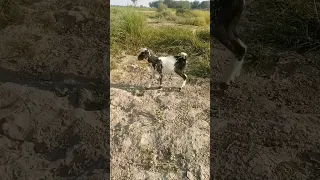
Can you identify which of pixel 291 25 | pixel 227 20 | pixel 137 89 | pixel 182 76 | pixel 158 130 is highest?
pixel 227 20

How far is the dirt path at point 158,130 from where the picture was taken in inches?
101

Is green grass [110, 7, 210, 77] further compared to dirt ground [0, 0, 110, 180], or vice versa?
green grass [110, 7, 210, 77]

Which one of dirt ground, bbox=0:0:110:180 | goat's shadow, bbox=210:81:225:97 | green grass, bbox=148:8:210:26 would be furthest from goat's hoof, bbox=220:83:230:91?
green grass, bbox=148:8:210:26

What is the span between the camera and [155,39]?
13.5 feet

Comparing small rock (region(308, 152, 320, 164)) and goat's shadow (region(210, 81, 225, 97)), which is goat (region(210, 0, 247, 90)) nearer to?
goat's shadow (region(210, 81, 225, 97))

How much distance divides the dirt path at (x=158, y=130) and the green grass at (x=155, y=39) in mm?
498

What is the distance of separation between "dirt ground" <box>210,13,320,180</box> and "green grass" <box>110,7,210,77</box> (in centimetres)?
30

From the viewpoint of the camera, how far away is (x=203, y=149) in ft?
8.84

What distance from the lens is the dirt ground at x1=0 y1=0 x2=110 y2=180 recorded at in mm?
2570

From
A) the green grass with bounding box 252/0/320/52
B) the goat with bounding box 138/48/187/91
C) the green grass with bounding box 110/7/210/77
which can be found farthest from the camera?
the green grass with bounding box 110/7/210/77

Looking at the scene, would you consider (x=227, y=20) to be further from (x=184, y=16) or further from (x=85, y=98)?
(x=184, y=16)

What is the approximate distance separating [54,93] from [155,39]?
4.78ft

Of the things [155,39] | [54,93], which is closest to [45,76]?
Result: [54,93]

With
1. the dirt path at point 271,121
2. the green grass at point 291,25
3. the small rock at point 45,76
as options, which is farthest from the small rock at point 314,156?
the small rock at point 45,76
